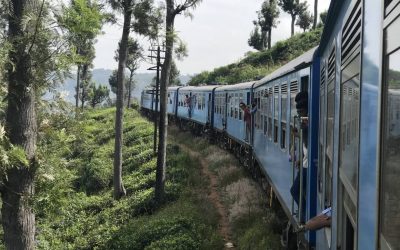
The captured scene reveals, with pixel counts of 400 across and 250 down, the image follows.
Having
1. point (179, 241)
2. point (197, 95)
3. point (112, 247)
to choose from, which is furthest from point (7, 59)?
point (197, 95)

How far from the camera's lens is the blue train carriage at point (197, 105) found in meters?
25.1

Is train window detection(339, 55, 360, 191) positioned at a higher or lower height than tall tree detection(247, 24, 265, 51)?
lower

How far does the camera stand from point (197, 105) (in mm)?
28000

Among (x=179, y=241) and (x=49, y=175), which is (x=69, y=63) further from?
(x=179, y=241)

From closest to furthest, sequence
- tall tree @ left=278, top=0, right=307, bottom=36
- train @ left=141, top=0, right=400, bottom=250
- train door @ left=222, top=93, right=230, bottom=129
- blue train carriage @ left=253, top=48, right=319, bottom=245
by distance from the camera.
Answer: train @ left=141, top=0, right=400, bottom=250 < blue train carriage @ left=253, top=48, right=319, bottom=245 < train door @ left=222, top=93, right=230, bottom=129 < tall tree @ left=278, top=0, right=307, bottom=36

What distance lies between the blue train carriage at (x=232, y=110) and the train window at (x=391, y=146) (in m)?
13.9

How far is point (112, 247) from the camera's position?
12086 mm

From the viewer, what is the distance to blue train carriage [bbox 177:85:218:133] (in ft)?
82.3

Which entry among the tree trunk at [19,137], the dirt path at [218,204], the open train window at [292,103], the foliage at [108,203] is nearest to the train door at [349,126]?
the open train window at [292,103]

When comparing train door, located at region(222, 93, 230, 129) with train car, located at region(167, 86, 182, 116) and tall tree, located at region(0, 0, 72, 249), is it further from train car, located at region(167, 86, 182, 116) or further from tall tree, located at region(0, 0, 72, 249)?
tall tree, located at region(0, 0, 72, 249)

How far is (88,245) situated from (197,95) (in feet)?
51.8

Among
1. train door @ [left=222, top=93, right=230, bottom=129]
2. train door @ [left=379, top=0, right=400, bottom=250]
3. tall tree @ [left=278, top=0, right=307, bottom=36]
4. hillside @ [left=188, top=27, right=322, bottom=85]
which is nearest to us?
train door @ [left=379, top=0, right=400, bottom=250]

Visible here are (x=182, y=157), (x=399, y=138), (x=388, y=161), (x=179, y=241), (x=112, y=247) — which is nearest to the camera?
(x=399, y=138)

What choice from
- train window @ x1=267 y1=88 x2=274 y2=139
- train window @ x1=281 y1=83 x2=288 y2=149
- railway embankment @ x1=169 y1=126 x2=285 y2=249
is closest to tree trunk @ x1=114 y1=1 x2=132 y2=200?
railway embankment @ x1=169 y1=126 x2=285 y2=249
